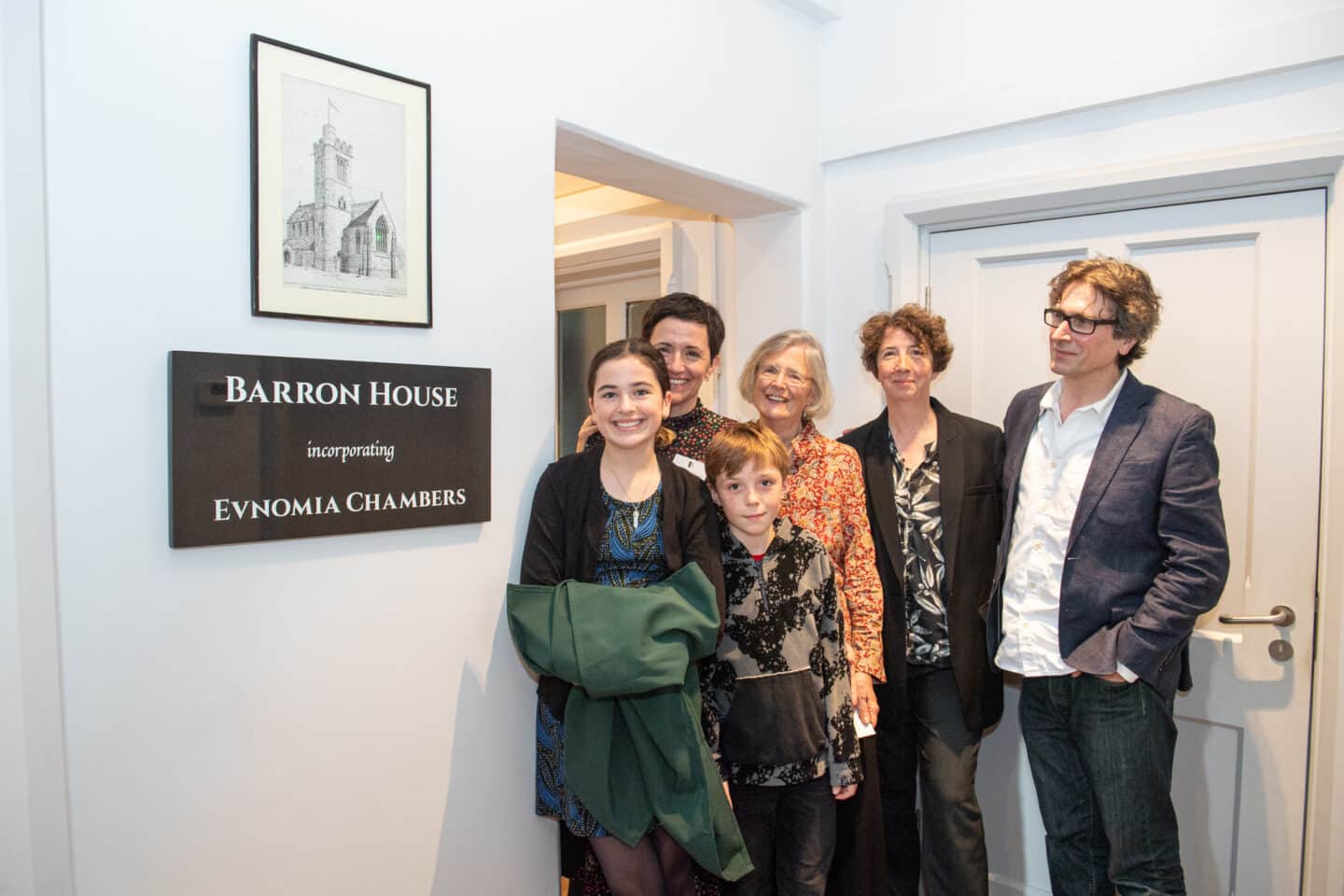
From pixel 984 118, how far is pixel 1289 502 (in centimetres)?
119

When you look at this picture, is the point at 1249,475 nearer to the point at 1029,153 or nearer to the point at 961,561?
the point at 961,561

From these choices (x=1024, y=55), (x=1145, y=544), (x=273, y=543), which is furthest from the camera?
(x=1024, y=55)

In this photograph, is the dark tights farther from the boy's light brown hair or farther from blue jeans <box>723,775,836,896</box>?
the boy's light brown hair

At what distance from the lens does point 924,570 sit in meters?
1.86

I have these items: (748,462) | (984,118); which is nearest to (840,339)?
(984,118)

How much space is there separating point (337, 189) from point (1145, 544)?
1584 mm

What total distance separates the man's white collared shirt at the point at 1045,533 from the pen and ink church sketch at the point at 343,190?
1.31 metres

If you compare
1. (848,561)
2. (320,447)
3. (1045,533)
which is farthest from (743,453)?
(320,447)

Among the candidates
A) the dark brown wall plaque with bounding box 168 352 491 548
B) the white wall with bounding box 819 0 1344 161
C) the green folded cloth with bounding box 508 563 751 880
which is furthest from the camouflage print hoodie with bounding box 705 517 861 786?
the white wall with bounding box 819 0 1344 161

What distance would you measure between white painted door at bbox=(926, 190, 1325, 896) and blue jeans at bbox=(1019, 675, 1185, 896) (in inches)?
19.1

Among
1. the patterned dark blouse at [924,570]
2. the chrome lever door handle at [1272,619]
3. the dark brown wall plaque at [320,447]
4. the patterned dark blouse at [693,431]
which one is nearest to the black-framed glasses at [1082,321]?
the patterned dark blouse at [924,570]

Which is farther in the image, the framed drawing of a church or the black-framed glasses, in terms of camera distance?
the black-framed glasses

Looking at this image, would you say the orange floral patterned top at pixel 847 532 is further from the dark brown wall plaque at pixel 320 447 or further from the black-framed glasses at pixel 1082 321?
the dark brown wall plaque at pixel 320 447

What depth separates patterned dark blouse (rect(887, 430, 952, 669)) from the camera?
1.86m
